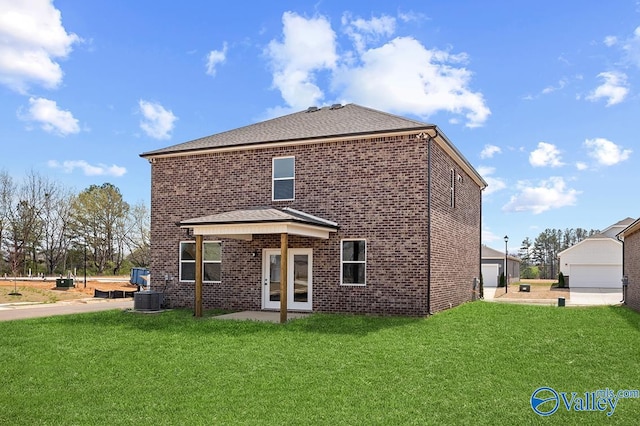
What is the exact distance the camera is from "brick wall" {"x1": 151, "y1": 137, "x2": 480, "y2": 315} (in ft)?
48.2

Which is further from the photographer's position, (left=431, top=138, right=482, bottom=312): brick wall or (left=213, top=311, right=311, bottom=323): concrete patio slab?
(left=431, top=138, right=482, bottom=312): brick wall

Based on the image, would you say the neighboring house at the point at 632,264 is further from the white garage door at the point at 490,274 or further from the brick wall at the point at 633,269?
the white garage door at the point at 490,274

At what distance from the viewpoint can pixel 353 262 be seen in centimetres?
1526

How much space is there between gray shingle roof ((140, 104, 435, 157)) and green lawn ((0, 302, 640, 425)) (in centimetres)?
571

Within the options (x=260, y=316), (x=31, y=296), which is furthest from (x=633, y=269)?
(x=31, y=296)

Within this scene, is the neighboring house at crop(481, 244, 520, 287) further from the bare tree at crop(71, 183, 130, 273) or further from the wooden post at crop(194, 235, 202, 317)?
the bare tree at crop(71, 183, 130, 273)

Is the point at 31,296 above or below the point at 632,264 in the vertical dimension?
below

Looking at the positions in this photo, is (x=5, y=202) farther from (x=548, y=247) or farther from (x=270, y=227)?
(x=548, y=247)

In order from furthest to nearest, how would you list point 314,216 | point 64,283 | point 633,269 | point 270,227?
point 64,283, point 633,269, point 314,216, point 270,227

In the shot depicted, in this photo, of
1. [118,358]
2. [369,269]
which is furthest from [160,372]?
[369,269]

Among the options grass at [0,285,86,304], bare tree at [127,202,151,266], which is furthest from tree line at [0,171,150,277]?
grass at [0,285,86,304]

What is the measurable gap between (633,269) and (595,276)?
21464 millimetres

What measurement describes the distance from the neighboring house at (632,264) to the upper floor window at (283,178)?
12.1m

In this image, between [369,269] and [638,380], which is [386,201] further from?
[638,380]
